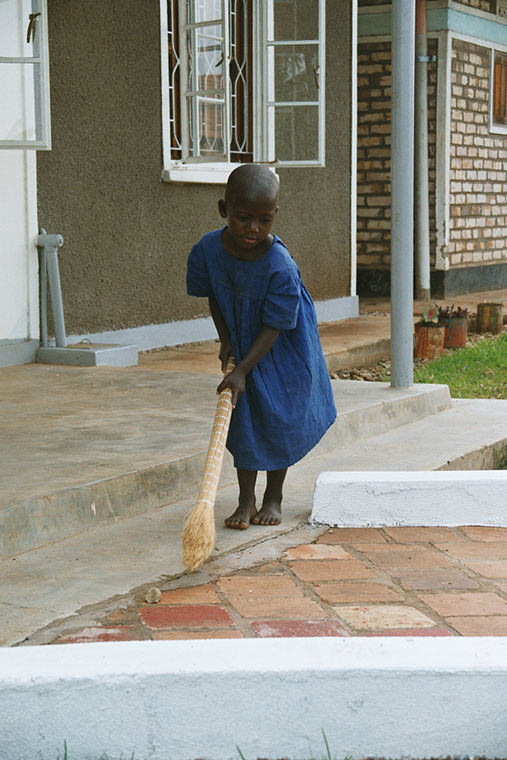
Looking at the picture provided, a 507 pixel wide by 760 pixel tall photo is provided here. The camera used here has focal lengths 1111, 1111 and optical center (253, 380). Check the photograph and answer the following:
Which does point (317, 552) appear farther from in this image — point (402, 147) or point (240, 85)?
point (240, 85)

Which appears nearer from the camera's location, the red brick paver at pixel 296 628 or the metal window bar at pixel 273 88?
the red brick paver at pixel 296 628

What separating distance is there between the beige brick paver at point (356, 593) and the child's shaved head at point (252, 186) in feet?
4.03

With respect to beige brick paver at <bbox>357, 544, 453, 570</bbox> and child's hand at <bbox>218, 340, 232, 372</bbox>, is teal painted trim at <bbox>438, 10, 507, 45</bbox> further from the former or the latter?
beige brick paver at <bbox>357, 544, 453, 570</bbox>

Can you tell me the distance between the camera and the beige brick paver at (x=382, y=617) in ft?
9.57

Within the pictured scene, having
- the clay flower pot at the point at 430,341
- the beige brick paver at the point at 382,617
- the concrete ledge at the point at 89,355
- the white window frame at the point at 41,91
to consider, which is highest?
the white window frame at the point at 41,91

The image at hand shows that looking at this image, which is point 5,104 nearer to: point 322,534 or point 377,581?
point 322,534

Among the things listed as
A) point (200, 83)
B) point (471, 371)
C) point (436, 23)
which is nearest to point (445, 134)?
point (436, 23)

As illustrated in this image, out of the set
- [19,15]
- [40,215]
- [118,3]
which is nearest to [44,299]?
[40,215]

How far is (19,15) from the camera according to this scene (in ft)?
21.0

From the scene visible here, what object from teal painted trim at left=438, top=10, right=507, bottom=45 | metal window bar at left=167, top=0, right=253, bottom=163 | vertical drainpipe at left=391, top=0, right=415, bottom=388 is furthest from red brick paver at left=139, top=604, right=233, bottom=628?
teal painted trim at left=438, top=10, right=507, bottom=45

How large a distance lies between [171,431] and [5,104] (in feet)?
8.69

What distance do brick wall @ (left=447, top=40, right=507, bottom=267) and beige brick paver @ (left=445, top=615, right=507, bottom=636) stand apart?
10.2 meters

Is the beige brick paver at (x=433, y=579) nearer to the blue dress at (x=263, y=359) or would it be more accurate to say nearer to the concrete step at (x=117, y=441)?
the blue dress at (x=263, y=359)

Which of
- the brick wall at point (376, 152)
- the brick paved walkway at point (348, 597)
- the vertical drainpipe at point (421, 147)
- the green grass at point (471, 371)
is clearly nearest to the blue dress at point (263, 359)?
the brick paved walkway at point (348, 597)
